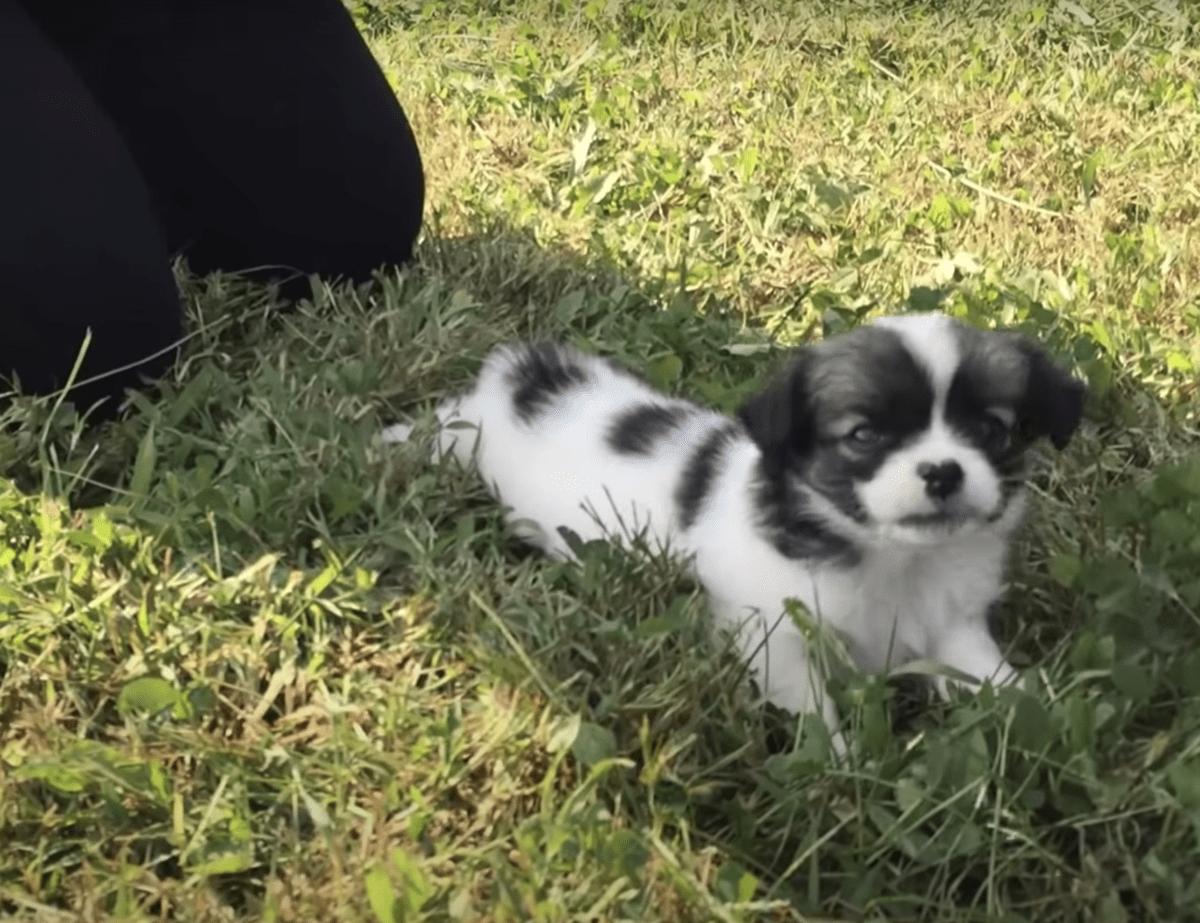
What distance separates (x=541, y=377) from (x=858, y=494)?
770 mm

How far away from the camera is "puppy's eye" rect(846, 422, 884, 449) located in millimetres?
1703

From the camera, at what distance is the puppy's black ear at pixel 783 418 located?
1757mm

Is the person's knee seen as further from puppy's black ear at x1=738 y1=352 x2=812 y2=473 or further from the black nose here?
the black nose

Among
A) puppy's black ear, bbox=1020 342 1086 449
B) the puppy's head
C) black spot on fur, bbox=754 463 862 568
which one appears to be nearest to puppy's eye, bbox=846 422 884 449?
the puppy's head

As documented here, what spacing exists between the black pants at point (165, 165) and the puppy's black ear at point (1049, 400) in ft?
4.93

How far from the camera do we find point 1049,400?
1804 millimetres

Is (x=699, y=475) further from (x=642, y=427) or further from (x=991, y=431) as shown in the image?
(x=991, y=431)

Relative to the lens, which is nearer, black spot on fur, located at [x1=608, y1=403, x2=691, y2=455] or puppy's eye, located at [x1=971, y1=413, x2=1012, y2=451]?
puppy's eye, located at [x1=971, y1=413, x2=1012, y2=451]

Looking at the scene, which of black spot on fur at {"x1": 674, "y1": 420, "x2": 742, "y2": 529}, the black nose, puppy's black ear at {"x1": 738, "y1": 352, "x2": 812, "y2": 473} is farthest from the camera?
black spot on fur at {"x1": 674, "y1": 420, "x2": 742, "y2": 529}

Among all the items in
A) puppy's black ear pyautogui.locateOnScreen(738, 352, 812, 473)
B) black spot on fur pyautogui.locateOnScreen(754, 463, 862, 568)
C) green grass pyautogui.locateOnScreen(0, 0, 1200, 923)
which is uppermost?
puppy's black ear pyautogui.locateOnScreen(738, 352, 812, 473)

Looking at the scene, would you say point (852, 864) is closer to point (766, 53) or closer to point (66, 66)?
point (66, 66)

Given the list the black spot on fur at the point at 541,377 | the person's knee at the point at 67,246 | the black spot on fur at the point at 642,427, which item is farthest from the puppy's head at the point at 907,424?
the person's knee at the point at 67,246

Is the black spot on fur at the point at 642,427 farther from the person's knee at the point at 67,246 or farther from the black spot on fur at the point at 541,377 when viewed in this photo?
the person's knee at the point at 67,246

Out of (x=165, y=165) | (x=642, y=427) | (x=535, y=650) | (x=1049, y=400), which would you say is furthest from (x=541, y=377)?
(x=165, y=165)
